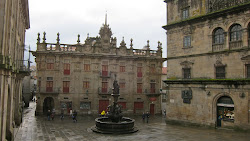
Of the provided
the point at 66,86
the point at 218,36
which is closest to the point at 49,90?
the point at 66,86

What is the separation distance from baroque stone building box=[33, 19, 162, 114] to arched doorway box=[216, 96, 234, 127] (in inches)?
700

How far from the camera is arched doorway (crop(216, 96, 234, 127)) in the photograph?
2112cm

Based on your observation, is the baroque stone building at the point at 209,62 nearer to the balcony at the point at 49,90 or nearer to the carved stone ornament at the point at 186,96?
the carved stone ornament at the point at 186,96

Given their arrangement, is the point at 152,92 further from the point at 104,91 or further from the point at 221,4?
the point at 221,4

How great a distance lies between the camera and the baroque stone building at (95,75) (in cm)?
3494

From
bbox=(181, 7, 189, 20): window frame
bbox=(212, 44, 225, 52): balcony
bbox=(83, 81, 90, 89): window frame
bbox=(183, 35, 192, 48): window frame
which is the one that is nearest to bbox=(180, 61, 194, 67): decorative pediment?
bbox=(183, 35, 192, 48): window frame

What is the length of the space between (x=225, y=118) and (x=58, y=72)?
2507 cm

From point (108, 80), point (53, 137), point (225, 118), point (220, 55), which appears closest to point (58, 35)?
point (108, 80)

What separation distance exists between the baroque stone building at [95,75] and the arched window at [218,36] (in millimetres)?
17237

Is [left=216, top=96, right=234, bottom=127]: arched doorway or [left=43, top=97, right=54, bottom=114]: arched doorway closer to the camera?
[left=216, top=96, right=234, bottom=127]: arched doorway

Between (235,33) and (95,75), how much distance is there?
886 inches

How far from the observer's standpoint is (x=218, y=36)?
899 inches

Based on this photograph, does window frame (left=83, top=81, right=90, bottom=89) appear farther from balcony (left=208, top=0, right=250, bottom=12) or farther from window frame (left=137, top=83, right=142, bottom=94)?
balcony (left=208, top=0, right=250, bottom=12)

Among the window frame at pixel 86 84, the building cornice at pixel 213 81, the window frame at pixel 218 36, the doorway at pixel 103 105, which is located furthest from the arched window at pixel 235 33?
the window frame at pixel 86 84
